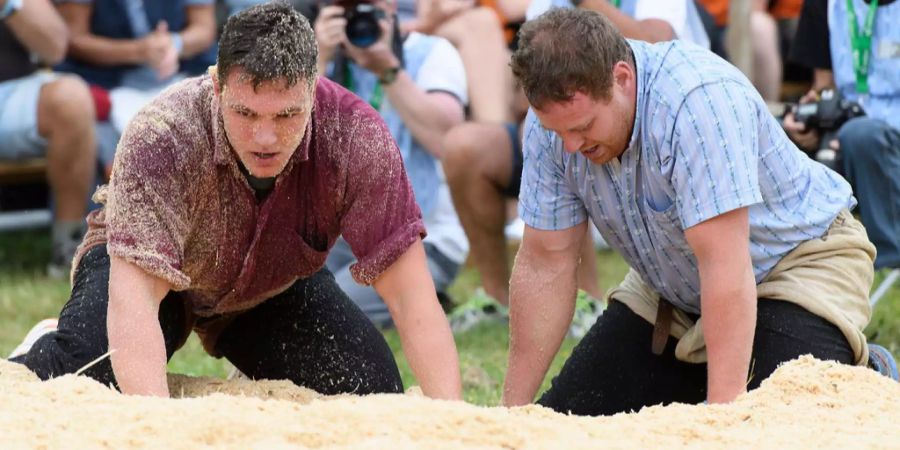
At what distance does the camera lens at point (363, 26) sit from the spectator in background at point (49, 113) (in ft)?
5.57

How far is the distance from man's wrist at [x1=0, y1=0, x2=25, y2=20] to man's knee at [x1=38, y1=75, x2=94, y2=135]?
15.3 inches

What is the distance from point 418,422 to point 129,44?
497 centimetres

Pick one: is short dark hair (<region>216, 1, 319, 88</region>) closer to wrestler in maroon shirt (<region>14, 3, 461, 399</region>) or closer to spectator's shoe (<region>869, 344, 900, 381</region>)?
wrestler in maroon shirt (<region>14, 3, 461, 399</region>)

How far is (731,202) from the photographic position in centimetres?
349

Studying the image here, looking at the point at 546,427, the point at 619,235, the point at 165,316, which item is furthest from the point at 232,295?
the point at 546,427

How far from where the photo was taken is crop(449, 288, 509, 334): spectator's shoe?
→ 6082mm

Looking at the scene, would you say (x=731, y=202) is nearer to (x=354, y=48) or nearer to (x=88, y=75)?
(x=354, y=48)

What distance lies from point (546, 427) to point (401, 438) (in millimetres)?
346

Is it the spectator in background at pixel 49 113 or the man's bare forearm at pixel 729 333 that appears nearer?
the man's bare forearm at pixel 729 333

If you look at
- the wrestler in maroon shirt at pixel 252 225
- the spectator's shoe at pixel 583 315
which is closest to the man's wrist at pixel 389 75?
the spectator's shoe at pixel 583 315

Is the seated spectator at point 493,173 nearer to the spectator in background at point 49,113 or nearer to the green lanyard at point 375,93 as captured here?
the green lanyard at point 375,93

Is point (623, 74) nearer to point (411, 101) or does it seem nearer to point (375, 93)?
point (411, 101)

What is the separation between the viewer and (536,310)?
409cm

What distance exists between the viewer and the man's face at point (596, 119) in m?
3.56
